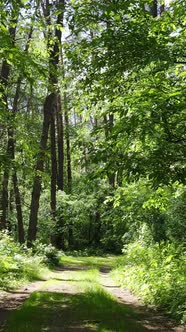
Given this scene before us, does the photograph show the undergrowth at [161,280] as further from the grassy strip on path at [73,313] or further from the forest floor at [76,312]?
the grassy strip on path at [73,313]

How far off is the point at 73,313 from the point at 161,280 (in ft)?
9.08

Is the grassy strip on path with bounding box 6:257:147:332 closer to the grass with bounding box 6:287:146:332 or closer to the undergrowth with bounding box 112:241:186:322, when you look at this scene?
the grass with bounding box 6:287:146:332

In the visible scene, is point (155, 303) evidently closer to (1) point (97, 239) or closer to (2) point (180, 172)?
(2) point (180, 172)

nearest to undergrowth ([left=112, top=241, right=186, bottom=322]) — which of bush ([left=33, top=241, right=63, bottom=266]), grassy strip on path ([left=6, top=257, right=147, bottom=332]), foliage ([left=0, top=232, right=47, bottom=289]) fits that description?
grassy strip on path ([left=6, top=257, right=147, bottom=332])

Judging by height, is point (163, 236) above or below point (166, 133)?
below

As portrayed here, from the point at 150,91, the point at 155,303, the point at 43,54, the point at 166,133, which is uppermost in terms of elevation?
the point at 43,54

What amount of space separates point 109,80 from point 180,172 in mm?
2378

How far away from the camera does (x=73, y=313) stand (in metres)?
7.71

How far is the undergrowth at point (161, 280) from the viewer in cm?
827

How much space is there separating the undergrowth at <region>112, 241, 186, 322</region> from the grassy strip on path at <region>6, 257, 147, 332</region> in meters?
0.83

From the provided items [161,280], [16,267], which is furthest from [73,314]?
[16,267]

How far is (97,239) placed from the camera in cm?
3188

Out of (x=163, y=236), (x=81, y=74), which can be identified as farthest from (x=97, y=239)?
(x=81, y=74)

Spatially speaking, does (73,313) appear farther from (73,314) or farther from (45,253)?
(45,253)
